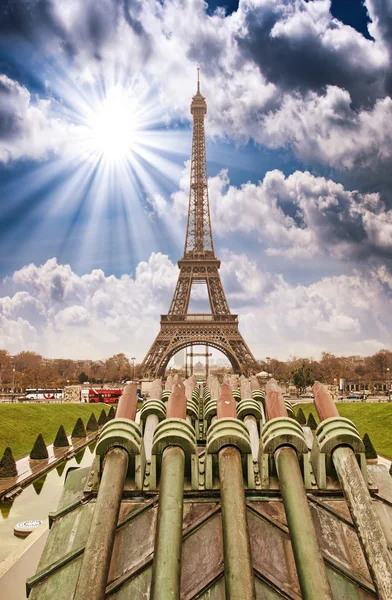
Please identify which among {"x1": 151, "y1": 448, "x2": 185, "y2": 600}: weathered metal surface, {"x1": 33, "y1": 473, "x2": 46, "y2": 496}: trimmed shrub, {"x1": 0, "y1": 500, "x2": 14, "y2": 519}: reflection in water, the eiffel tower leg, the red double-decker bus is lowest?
{"x1": 0, "y1": 500, "x2": 14, "y2": 519}: reflection in water

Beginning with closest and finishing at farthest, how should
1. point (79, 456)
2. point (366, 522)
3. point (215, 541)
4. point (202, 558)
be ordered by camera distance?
point (366, 522), point (202, 558), point (215, 541), point (79, 456)

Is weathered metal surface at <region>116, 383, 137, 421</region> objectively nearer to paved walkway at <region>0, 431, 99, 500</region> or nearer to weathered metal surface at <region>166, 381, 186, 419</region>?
weathered metal surface at <region>166, 381, 186, 419</region>

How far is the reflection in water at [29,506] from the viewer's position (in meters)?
12.6

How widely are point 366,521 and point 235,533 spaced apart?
1059 mm

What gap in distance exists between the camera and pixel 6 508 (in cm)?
1576

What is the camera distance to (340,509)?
4.63 m

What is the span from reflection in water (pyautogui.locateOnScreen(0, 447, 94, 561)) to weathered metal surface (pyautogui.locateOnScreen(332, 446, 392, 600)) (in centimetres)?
1010

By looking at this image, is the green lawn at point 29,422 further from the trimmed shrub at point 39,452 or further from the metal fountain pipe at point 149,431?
the metal fountain pipe at point 149,431

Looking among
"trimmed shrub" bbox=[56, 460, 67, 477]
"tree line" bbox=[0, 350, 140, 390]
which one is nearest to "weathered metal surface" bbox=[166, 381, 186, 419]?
"trimmed shrub" bbox=[56, 460, 67, 477]

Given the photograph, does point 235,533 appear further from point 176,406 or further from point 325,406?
point 325,406

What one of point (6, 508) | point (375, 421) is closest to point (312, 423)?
point (375, 421)

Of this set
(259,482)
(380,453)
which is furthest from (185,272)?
(259,482)

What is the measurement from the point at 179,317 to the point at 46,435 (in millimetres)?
34316

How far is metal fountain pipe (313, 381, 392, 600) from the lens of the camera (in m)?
3.13
